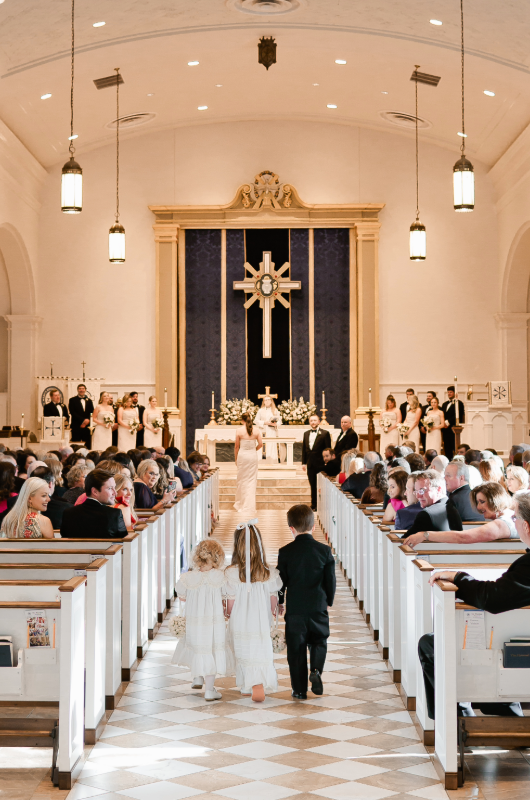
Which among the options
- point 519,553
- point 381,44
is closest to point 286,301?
point 381,44

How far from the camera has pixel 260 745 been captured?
4.76m

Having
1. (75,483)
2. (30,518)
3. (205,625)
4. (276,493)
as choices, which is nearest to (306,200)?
(276,493)

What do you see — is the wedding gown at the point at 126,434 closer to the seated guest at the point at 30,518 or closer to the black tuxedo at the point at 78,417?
the black tuxedo at the point at 78,417

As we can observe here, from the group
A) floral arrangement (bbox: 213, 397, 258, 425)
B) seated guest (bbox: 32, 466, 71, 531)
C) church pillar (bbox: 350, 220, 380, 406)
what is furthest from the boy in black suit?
church pillar (bbox: 350, 220, 380, 406)

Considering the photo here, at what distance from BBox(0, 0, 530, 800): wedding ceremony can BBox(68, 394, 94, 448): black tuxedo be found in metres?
0.05

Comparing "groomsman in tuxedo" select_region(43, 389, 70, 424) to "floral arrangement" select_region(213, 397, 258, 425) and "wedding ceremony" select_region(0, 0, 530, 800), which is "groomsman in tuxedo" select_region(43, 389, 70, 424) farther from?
"floral arrangement" select_region(213, 397, 258, 425)

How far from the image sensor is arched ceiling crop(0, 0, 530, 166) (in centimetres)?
1278

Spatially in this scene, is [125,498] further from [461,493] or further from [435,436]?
[435,436]

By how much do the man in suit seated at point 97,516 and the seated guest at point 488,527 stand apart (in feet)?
5.64

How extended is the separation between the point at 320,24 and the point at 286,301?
22.9 feet

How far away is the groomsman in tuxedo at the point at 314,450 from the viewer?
14367mm

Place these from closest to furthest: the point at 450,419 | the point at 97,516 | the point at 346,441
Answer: the point at 97,516 < the point at 346,441 < the point at 450,419

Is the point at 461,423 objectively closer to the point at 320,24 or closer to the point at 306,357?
the point at 306,357

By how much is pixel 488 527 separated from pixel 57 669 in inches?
103
